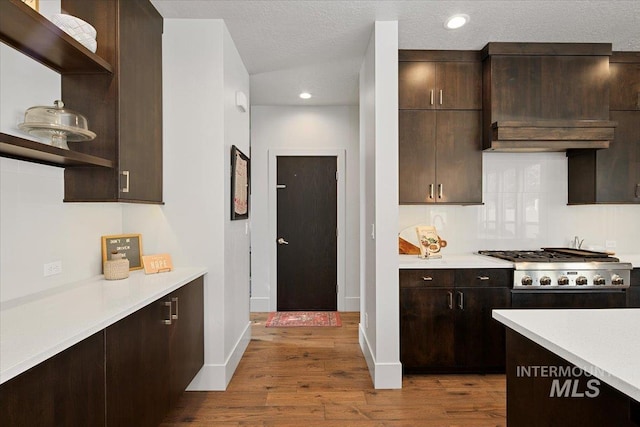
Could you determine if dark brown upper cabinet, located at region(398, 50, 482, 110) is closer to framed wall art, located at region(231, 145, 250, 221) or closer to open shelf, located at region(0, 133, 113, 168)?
framed wall art, located at region(231, 145, 250, 221)

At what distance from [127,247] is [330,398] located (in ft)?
5.71

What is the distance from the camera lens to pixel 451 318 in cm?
288

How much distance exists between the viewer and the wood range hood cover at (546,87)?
10.00 feet

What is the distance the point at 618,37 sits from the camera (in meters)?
2.98

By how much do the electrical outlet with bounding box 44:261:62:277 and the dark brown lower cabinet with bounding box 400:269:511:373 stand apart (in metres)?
2.24

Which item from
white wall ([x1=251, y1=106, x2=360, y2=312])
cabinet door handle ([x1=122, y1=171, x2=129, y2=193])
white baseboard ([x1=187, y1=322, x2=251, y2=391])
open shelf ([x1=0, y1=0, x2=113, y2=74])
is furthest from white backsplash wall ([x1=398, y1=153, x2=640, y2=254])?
open shelf ([x1=0, y1=0, x2=113, y2=74])

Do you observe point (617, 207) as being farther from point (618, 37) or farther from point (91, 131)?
point (91, 131)

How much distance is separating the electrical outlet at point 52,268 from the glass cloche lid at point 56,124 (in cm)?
63

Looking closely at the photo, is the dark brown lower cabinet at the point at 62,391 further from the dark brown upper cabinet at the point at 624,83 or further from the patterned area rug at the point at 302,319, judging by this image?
the dark brown upper cabinet at the point at 624,83

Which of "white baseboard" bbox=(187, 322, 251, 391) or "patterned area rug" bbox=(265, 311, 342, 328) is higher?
"white baseboard" bbox=(187, 322, 251, 391)

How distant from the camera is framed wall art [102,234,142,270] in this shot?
2381 mm

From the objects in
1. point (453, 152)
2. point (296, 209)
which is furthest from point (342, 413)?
point (296, 209)

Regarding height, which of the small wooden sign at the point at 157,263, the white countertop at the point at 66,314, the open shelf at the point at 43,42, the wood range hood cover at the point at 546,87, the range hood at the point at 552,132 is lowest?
the white countertop at the point at 66,314

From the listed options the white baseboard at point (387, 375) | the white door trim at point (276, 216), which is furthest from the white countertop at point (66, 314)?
the white door trim at point (276, 216)
